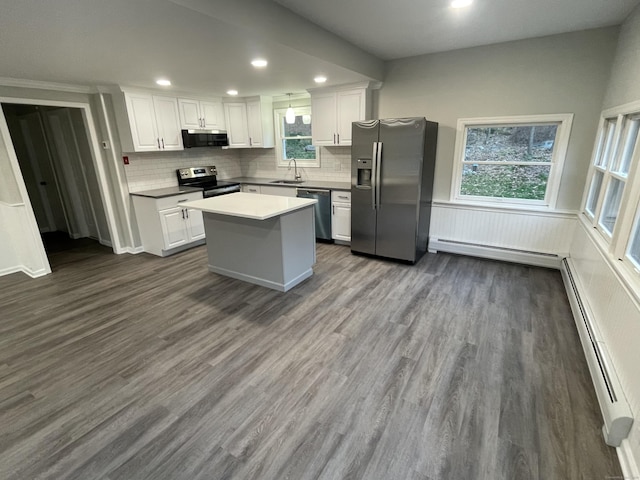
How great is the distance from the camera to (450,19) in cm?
288

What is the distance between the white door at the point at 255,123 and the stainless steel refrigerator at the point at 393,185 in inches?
86.6

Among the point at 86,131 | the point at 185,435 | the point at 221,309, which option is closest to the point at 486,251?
the point at 221,309

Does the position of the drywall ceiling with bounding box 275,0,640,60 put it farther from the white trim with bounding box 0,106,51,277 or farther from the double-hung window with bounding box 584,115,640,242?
the white trim with bounding box 0,106,51,277

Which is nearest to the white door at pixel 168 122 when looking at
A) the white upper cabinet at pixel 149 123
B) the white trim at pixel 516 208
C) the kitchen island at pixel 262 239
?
the white upper cabinet at pixel 149 123

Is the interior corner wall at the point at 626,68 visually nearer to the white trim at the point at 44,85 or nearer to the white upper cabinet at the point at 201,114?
the white upper cabinet at the point at 201,114

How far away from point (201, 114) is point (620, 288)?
562 cm

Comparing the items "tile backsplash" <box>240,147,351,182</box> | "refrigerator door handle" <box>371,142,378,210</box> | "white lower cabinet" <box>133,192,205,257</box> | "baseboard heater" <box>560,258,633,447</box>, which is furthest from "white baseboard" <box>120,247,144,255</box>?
"baseboard heater" <box>560,258,633,447</box>

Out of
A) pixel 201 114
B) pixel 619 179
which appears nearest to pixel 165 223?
pixel 201 114

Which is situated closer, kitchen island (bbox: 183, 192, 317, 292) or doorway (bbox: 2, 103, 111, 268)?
kitchen island (bbox: 183, 192, 317, 292)

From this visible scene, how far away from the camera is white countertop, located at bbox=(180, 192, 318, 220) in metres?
3.06

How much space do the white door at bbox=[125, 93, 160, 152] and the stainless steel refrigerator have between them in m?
2.91

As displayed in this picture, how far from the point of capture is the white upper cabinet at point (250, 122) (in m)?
5.57

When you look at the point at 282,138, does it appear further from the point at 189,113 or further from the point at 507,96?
the point at 507,96

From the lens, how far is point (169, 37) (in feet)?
7.75
